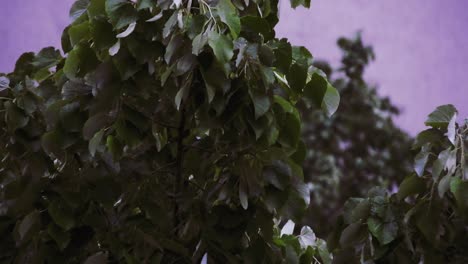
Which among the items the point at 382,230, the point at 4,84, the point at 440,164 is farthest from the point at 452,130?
the point at 4,84

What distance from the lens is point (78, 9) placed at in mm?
1126

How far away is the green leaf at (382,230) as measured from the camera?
3.19ft

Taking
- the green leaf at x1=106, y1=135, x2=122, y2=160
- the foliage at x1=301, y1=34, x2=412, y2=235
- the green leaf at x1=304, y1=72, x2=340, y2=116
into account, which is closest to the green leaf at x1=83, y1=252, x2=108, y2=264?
the green leaf at x1=106, y1=135, x2=122, y2=160

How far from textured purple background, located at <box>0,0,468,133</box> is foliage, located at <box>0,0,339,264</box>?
358 centimetres

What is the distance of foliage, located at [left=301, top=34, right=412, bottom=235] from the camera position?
4.06 m

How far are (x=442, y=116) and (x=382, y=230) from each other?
189mm

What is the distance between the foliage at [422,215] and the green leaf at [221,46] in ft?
0.99

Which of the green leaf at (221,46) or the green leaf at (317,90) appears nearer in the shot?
the green leaf at (221,46)

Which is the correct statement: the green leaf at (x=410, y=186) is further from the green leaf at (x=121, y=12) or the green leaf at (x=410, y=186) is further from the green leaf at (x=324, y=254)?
the green leaf at (x=121, y=12)

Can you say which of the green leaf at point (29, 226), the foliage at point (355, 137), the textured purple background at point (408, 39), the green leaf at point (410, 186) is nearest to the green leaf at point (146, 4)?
the green leaf at point (29, 226)

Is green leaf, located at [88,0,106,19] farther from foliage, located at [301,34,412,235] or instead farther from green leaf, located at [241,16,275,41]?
foliage, located at [301,34,412,235]

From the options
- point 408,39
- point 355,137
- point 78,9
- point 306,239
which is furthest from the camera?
point 408,39

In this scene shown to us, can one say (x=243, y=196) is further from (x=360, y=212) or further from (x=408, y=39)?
(x=408, y=39)

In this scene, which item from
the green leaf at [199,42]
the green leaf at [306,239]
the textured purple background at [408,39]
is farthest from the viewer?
the textured purple background at [408,39]
